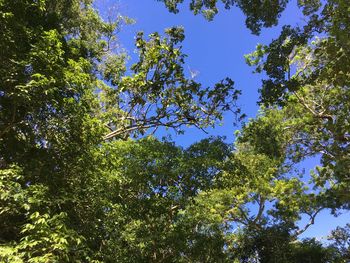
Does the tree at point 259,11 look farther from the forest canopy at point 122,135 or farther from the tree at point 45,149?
the tree at point 45,149

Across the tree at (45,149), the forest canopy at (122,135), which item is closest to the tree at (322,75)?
the forest canopy at (122,135)

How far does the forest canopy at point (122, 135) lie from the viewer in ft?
20.2

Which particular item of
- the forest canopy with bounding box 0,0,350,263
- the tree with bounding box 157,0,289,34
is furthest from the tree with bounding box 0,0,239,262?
the tree with bounding box 157,0,289,34

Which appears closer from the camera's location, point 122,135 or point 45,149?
point 45,149

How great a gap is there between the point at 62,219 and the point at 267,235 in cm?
1074

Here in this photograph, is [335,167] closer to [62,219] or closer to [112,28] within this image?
[62,219]

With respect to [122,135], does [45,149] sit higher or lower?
lower

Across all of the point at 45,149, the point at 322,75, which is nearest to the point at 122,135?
the point at 45,149

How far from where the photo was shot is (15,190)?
5.73 metres

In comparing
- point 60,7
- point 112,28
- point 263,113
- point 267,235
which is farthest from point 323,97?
point 60,7

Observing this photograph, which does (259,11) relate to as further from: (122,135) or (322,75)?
(122,135)

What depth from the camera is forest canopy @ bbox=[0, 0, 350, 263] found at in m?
6.15

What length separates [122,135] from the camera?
1094 centimetres

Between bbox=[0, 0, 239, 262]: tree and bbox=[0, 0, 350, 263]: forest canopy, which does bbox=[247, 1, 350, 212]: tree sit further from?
bbox=[0, 0, 239, 262]: tree
